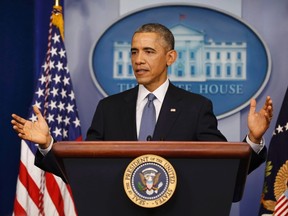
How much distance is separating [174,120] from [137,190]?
76 centimetres

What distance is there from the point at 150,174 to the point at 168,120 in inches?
28.8

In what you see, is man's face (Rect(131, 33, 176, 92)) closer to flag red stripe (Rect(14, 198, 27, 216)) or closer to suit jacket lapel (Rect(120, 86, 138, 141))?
suit jacket lapel (Rect(120, 86, 138, 141))

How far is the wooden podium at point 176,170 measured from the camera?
69.5 inches

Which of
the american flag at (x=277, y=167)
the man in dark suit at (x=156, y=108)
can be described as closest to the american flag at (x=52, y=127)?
the american flag at (x=277, y=167)

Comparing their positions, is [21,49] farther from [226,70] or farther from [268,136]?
[268,136]

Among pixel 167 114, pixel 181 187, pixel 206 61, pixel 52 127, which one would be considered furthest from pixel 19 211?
pixel 181 187

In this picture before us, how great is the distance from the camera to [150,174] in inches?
67.9

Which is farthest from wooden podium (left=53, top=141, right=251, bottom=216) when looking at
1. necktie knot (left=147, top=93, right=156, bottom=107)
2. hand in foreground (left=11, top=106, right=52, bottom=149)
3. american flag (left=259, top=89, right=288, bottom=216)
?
american flag (left=259, top=89, right=288, bottom=216)

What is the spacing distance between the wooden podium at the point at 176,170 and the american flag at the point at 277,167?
2.14m

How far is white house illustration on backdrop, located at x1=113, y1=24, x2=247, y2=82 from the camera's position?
443 cm

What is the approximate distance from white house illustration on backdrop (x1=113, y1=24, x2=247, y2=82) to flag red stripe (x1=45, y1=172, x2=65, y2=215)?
90 centimetres

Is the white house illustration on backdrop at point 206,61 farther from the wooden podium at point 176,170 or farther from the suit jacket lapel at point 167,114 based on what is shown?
the wooden podium at point 176,170

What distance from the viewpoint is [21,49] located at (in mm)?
4613

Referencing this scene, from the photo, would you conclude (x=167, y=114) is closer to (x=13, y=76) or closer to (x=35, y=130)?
(x=35, y=130)
